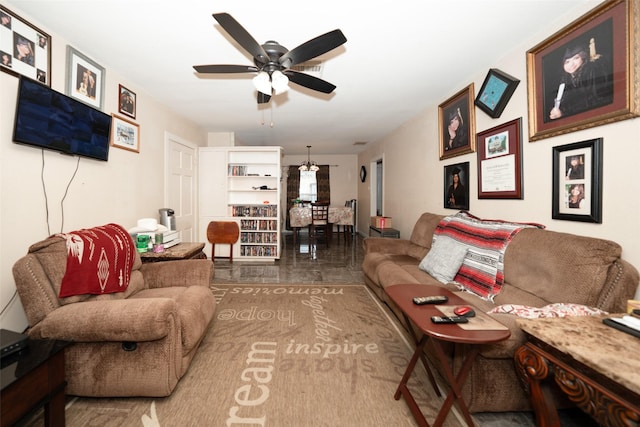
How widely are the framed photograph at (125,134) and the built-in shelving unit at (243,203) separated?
177 cm

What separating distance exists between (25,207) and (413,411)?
279cm

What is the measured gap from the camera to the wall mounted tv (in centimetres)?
167

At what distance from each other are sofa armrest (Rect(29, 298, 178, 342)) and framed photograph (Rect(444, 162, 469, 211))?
2.91 meters

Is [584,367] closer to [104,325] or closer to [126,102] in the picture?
[104,325]

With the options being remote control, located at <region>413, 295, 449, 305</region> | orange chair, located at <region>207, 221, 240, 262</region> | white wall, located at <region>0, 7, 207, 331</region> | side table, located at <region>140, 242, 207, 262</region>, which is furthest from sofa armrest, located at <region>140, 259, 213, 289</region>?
orange chair, located at <region>207, 221, 240, 262</region>

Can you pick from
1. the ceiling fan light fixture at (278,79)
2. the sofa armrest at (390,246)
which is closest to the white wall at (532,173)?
the sofa armrest at (390,246)

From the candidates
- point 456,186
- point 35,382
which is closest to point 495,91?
point 456,186

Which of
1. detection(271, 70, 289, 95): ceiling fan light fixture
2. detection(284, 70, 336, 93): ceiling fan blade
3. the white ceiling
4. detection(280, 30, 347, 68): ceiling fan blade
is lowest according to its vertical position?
detection(271, 70, 289, 95): ceiling fan light fixture

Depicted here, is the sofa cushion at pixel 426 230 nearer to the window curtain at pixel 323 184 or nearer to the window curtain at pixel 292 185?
the window curtain at pixel 323 184

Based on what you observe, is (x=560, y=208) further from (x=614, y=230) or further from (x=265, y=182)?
(x=265, y=182)

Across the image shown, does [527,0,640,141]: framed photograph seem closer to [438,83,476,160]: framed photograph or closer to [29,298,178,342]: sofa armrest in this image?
[438,83,476,160]: framed photograph

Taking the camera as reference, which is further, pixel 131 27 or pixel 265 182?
pixel 265 182

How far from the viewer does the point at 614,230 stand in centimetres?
148

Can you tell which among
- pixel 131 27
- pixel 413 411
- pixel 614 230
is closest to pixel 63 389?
pixel 413 411
